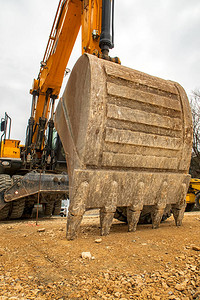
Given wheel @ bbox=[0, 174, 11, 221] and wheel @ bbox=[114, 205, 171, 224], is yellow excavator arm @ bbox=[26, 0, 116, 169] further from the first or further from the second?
wheel @ bbox=[114, 205, 171, 224]

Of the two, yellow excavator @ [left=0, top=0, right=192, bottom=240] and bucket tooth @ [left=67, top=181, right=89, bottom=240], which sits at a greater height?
yellow excavator @ [left=0, top=0, right=192, bottom=240]

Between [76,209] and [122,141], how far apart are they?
78 centimetres

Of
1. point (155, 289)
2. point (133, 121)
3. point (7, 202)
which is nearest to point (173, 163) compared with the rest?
point (133, 121)

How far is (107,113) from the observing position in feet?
7.34

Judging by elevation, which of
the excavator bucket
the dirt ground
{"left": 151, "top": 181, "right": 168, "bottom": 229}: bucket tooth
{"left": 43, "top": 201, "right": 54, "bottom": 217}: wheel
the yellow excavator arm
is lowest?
{"left": 43, "top": 201, "right": 54, "bottom": 217}: wheel

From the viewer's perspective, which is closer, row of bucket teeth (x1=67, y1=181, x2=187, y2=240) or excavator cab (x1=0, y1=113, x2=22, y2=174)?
→ row of bucket teeth (x1=67, y1=181, x2=187, y2=240)

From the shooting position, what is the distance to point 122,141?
2.31 meters

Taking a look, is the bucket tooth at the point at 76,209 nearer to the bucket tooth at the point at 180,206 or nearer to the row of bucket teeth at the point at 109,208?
the row of bucket teeth at the point at 109,208

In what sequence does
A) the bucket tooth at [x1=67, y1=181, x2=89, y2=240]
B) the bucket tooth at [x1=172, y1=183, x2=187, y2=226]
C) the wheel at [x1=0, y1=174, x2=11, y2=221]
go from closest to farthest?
1. the bucket tooth at [x1=67, y1=181, x2=89, y2=240]
2. the bucket tooth at [x1=172, y1=183, x2=187, y2=226]
3. the wheel at [x1=0, y1=174, x2=11, y2=221]

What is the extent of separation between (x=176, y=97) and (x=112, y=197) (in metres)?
1.45

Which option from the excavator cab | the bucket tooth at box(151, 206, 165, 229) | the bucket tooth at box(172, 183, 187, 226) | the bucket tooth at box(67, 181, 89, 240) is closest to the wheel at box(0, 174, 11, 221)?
the excavator cab

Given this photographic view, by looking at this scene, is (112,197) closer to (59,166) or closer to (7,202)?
(7,202)

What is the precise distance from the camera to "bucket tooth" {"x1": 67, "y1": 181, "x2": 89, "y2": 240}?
2068 mm

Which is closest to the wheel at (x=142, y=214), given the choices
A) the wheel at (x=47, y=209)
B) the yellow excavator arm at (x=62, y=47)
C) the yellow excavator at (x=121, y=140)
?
the yellow excavator at (x=121, y=140)
